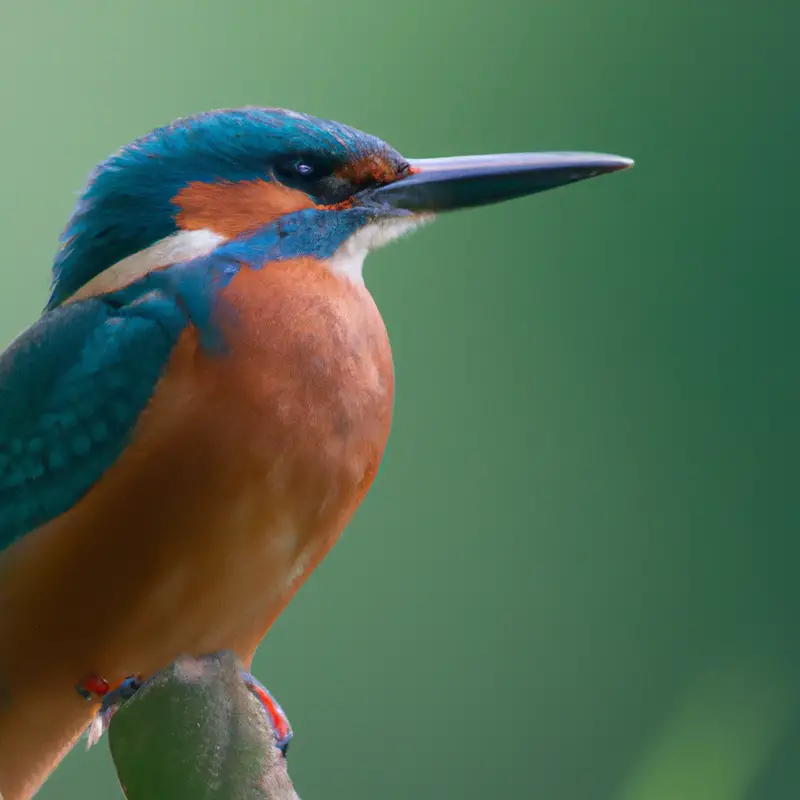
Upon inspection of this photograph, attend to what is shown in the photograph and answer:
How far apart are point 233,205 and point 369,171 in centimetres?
13

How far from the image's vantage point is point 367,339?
90 cm

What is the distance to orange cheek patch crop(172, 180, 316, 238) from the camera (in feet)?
2.99

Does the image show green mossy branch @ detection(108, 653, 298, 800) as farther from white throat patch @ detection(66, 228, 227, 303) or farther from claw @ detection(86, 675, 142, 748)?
white throat patch @ detection(66, 228, 227, 303)

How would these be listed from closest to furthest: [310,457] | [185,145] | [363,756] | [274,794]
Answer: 1. [274,794]
2. [310,457]
3. [185,145]
4. [363,756]

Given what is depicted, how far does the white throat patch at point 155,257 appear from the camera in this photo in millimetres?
889

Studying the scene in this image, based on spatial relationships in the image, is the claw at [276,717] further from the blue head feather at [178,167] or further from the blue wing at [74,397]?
the blue head feather at [178,167]

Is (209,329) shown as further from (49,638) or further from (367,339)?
(49,638)

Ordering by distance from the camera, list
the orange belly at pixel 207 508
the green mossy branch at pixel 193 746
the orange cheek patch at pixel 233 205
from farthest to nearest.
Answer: the orange cheek patch at pixel 233 205 → the orange belly at pixel 207 508 → the green mossy branch at pixel 193 746

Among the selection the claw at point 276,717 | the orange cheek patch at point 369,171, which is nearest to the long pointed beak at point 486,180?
the orange cheek patch at point 369,171

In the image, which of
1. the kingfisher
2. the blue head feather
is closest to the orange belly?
the kingfisher

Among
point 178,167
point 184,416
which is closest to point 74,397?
point 184,416

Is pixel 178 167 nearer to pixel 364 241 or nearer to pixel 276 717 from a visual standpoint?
pixel 364 241

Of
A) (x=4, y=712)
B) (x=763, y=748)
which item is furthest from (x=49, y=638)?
(x=763, y=748)

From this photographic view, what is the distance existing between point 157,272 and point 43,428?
0.15 meters
